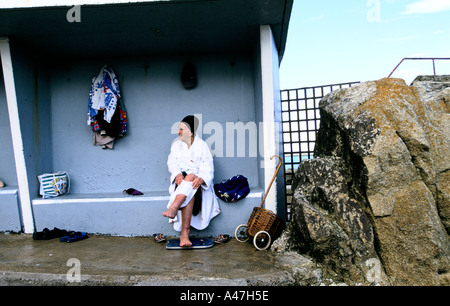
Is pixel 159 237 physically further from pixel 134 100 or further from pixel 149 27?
pixel 149 27

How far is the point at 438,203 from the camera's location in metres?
3.38

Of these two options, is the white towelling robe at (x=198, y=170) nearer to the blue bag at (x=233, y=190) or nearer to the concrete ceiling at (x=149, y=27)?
the blue bag at (x=233, y=190)

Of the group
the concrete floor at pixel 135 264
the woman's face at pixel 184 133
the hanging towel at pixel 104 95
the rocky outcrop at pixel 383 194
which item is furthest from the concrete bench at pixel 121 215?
the hanging towel at pixel 104 95

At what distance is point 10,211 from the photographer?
505 cm

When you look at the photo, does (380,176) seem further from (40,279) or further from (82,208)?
(82,208)

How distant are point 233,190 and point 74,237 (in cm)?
243

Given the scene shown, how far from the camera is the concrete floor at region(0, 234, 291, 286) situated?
3.13 m

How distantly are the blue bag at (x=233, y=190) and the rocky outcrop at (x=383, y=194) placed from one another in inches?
45.6

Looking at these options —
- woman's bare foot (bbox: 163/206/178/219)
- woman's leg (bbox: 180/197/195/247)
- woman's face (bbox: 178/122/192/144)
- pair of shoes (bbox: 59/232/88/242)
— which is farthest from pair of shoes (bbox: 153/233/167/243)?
woman's face (bbox: 178/122/192/144)

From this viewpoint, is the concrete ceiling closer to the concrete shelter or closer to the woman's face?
the concrete shelter

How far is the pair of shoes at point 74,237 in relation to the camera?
4629 mm


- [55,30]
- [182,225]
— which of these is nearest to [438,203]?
[182,225]

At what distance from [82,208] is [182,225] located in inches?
70.8

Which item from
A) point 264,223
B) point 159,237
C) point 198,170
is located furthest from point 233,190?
point 159,237
